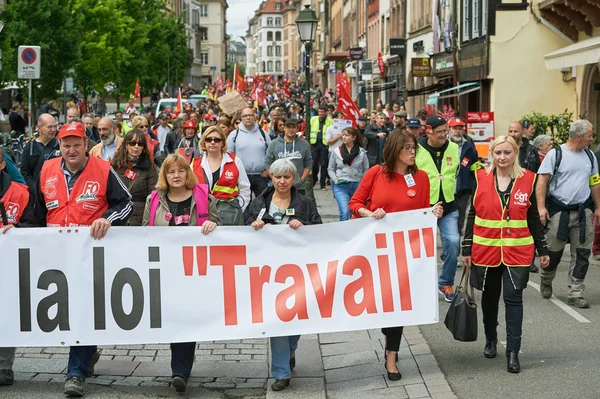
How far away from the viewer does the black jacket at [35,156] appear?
1077 centimetres

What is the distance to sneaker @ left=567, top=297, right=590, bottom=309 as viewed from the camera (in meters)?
10.2

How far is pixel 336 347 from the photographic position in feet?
27.7

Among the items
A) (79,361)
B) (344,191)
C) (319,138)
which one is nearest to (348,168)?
(344,191)

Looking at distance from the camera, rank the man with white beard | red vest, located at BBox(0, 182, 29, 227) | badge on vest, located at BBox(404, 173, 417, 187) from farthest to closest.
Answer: the man with white beard < badge on vest, located at BBox(404, 173, 417, 187) < red vest, located at BBox(0, 182, 29, 227)

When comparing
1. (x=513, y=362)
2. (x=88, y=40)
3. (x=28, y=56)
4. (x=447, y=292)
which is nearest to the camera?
(x=513, y=362)

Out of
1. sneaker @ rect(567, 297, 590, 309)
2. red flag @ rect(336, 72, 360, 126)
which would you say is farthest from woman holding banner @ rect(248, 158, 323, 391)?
red flag @ rect(336, 72, 360, 126)

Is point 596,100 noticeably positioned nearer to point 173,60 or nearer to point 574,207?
point 574,207

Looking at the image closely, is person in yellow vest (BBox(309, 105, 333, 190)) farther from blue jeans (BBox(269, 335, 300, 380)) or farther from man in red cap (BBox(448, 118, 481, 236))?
blue jeans (BBox(269, 335, 300, 380))

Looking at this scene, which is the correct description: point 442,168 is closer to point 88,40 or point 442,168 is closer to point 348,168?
point 348,168

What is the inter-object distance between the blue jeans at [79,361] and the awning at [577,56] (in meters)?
13.2

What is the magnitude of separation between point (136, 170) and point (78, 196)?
2.60 m

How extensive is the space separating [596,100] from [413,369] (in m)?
17.5

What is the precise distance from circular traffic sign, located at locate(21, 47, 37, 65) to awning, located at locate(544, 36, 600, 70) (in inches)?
391

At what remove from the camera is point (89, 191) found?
285 inches
